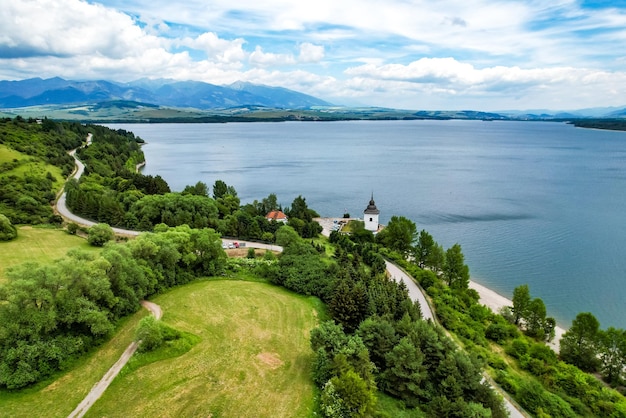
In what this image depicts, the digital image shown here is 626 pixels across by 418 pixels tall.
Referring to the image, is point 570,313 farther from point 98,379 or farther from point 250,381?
point 98,379

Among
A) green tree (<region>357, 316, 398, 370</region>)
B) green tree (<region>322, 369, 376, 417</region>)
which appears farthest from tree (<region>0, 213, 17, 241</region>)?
green tree (<region>322, 369, 376, 417</region>)

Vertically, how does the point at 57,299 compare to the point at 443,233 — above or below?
above

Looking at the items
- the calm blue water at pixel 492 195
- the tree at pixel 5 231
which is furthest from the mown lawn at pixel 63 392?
the calm blue water at pixel 492 195

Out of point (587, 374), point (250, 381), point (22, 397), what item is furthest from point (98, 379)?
point (587, 374)

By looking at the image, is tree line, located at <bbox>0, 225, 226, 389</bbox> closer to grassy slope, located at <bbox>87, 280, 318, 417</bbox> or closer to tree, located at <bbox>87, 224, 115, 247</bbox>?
grassy slope, located at <bbox>87, 280, 318, 417</bbox>

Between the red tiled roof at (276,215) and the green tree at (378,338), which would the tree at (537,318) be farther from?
the red tiled roof at (276,215)

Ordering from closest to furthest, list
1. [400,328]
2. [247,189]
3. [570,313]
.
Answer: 1. [400,328]
2. [570,313]
3. [247,189]

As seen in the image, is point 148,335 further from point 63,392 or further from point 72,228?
point 72,228
